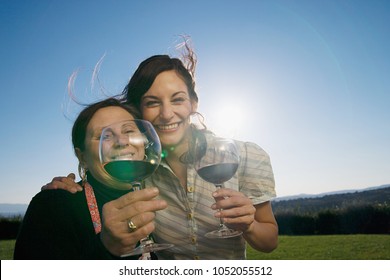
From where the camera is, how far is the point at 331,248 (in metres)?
3.33

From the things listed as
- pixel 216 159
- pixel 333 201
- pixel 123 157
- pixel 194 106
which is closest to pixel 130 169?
pixel 123 157

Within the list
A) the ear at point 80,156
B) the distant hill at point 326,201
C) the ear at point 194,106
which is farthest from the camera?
the distant hill at point 326,201

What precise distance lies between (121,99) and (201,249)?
3.57 ft

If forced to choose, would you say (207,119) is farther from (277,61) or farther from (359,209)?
(359,209)

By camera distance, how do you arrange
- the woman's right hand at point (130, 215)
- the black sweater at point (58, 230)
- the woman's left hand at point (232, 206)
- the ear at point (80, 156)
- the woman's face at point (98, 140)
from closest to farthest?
the woman's right hand at point (130, 215)
the woman's left hand at point (232, 206)
the black sweater at point (58, 230)
the woman's face at point (98, 140)
the ear at point (80, 156)

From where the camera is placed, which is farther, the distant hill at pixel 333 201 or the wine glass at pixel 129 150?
the distant hill at pixel 333 201

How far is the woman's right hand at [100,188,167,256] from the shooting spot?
1521mm

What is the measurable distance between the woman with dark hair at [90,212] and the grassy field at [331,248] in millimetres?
1714

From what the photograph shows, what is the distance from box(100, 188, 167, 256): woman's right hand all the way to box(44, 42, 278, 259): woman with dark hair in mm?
707

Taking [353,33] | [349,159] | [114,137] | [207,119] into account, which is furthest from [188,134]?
[353,33]

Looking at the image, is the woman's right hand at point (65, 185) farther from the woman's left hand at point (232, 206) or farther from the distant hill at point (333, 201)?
the distant hill at point (333, 201)

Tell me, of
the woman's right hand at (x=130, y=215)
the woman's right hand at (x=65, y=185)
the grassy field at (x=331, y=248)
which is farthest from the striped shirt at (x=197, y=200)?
the grassy field at (x=331, y=248)

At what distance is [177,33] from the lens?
10.2ft

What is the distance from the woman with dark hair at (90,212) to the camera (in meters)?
1.57
